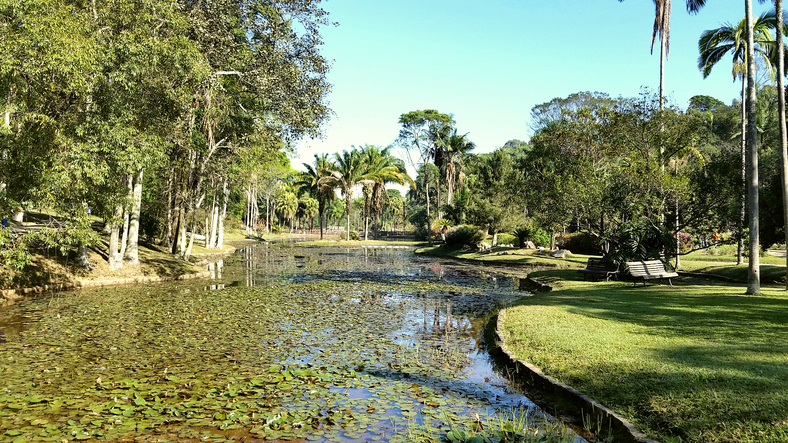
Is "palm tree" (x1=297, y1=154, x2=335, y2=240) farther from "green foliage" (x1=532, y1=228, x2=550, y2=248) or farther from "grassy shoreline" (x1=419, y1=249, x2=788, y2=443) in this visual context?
"grassy shoreline" (x1=419, y1=249, x2=788, y2=443)

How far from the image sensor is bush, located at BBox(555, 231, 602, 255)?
35.6 meters

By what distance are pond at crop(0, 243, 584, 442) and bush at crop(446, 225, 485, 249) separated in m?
26.4

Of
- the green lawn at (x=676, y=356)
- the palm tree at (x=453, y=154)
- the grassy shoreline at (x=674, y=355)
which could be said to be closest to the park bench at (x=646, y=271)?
the grassy shoreline at (x=674, y=355)

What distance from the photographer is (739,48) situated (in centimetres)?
2261

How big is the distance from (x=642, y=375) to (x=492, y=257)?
28.2 metres

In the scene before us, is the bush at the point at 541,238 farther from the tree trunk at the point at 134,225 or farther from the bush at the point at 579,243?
the tree trunk at the point at 134,225

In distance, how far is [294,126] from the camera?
22.1 m

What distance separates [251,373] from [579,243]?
3406 cm

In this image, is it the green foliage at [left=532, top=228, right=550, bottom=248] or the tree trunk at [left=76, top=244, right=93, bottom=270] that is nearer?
the tree trunk at [left=76, top=244, right=93, bottom=270]

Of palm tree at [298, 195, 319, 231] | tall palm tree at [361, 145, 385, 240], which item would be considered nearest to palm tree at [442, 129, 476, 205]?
tall palm tree at [361, 145, 385, 240]

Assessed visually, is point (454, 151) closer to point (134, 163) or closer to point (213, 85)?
point (213, 85)

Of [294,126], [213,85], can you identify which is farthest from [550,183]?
[213,85]

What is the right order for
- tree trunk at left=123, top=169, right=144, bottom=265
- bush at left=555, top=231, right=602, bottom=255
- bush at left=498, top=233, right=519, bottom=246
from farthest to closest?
bush at left=498, top=233, right=519, bottom=246 < bush at left=555, top=231, right=602, bottom=255 < tree trunk at left=123, top=169, right=144, bottom=265

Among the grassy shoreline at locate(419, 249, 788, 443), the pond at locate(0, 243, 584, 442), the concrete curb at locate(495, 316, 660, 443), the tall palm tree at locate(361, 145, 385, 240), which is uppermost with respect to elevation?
the tall palm tree at locate(361, 145, 385, 240)
